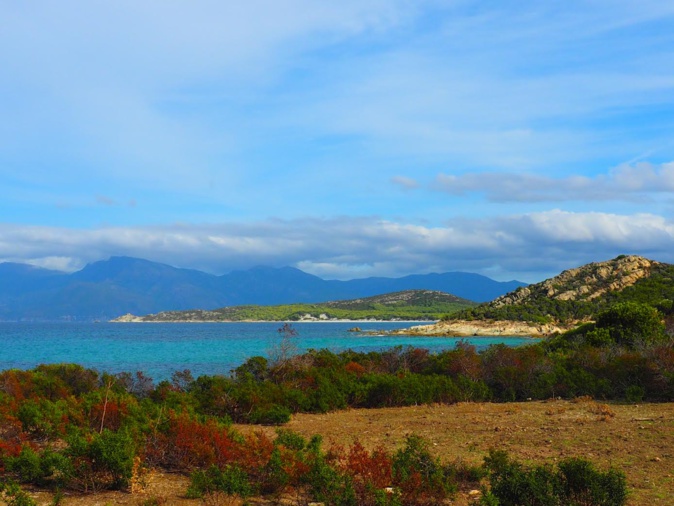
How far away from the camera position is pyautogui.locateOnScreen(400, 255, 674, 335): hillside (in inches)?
3487

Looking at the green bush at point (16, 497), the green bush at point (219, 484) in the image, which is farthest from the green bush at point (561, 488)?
the green bush at point (16, 497)

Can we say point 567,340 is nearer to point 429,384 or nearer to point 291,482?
point 429,384

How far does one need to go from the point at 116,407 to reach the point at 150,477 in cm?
421

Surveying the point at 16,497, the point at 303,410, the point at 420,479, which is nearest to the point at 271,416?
the point at 303,410

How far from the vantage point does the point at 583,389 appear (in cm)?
2084

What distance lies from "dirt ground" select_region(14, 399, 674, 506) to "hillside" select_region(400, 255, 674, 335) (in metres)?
67.8

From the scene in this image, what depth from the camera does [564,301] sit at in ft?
317

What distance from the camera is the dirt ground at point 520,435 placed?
30.1ft

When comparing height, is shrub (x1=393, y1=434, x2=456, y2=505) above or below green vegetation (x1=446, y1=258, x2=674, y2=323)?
below

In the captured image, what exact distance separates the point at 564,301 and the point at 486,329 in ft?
44.0

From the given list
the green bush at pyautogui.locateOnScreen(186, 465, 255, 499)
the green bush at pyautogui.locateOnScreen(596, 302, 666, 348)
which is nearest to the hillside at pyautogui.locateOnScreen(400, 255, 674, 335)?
the green bush at pyautogui.locateOnScreen(596, 302, 666, 348)

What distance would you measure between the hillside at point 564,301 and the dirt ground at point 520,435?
67803 millimetres

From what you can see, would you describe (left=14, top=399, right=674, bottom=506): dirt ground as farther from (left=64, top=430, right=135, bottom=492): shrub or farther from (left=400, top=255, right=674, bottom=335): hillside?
(left=400, top=255, right=674, bottom=335): hillside

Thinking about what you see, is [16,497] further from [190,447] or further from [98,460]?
[190,447]
